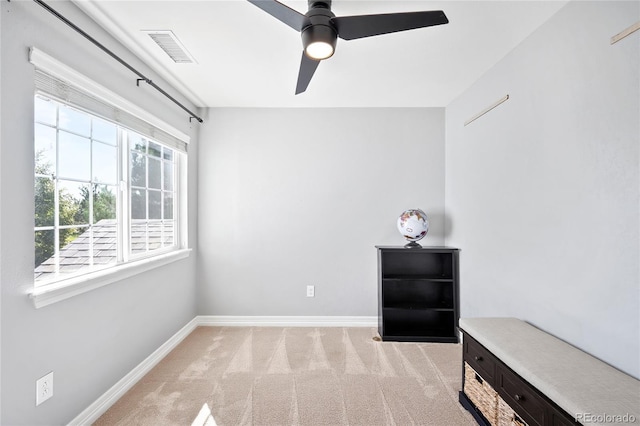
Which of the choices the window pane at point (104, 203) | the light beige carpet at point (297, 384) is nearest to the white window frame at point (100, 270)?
the window pane at point (104, 203)

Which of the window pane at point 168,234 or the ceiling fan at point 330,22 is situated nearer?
the ceiling fan at point 330,22

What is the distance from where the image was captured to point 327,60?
232 cm

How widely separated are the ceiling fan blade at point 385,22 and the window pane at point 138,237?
2.05 meters

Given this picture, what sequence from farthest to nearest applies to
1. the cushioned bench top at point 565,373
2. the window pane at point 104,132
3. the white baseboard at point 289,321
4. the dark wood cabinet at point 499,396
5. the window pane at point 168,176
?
1. the white baseboard at point 289,321
2. the window pane at point 168,176
3. the window pane at point 104,132
4. the dark wood cabinet at point 499,396
5. the cushioned bench top at point 565,373

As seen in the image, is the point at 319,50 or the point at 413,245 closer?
the point at 319,50

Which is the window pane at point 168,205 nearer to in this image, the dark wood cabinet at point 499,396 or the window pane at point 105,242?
the window pane at point 105,242

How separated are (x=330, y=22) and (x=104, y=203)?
1.83 meters

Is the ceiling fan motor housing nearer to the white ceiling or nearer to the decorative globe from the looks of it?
the white ceiling

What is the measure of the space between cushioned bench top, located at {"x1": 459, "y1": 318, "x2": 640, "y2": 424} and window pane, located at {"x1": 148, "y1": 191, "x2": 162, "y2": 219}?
2654 millimetres

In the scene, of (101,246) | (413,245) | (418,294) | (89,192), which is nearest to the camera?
(89,192)

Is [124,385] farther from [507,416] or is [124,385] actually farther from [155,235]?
[507,416]

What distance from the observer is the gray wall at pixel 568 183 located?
1.39m

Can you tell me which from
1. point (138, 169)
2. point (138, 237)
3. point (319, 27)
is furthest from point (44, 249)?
point (319, 27)

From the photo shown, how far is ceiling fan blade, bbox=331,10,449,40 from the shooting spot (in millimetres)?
1419
